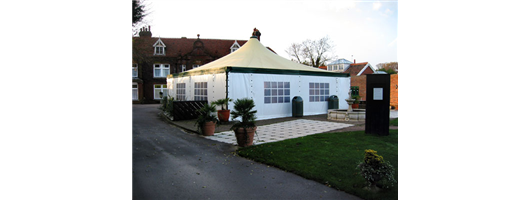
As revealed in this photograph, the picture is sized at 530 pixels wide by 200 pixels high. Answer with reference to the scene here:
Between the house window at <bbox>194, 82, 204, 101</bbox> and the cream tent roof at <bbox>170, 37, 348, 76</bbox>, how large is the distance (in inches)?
23.5

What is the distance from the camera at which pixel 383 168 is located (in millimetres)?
4055

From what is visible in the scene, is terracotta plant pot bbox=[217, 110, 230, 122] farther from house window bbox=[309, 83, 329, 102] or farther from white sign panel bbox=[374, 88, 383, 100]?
white sign panel bbox=[374, 88, 383, 100]

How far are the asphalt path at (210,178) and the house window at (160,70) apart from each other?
26902mm

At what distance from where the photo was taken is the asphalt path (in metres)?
4.16

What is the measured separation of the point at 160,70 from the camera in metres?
33.1

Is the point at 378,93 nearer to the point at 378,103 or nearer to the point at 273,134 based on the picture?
the point at 378,103

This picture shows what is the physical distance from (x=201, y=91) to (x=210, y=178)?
33.9 feet

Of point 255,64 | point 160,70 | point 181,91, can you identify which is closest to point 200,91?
point 255,64

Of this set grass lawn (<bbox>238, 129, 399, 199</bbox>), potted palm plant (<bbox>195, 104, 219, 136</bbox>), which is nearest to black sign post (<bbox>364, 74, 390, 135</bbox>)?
grass lawn (<bbox>238, 129, 399, 199</bbox>)

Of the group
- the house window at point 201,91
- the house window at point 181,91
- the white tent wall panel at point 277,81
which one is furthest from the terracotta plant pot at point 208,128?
the house window at point 181,91
